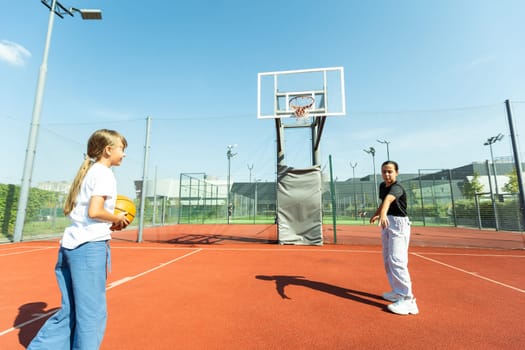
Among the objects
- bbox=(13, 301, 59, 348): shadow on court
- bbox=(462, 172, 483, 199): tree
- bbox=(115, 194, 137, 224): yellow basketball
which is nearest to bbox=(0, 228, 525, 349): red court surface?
bbox=(13, 301, 59, 348): shadow on court

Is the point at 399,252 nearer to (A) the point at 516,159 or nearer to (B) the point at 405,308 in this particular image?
(B) the point at 405,308

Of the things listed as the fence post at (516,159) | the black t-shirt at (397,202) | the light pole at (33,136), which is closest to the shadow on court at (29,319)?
the black t-shirt at (397,202)

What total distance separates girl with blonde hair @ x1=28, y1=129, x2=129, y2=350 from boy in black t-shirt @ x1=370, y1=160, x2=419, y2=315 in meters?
2.92

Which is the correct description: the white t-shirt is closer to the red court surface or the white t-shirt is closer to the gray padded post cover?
the red court surface

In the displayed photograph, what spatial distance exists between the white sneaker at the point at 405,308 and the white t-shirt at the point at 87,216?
10.9 ft

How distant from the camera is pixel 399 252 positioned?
3115 millimetres

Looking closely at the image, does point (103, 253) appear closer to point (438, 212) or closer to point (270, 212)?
point (438, 212)

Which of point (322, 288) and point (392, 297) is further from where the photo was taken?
point (322, 288)

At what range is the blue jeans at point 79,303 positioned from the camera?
154 cm

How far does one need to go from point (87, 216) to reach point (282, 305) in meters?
2.65

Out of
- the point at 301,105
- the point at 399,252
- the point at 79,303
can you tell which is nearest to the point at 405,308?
the point at 399,252

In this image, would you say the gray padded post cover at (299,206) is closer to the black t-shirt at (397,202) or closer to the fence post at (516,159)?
the black t-shirt at (397,202)

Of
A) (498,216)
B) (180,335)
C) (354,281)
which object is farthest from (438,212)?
(180,335)

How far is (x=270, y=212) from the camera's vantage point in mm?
26969
